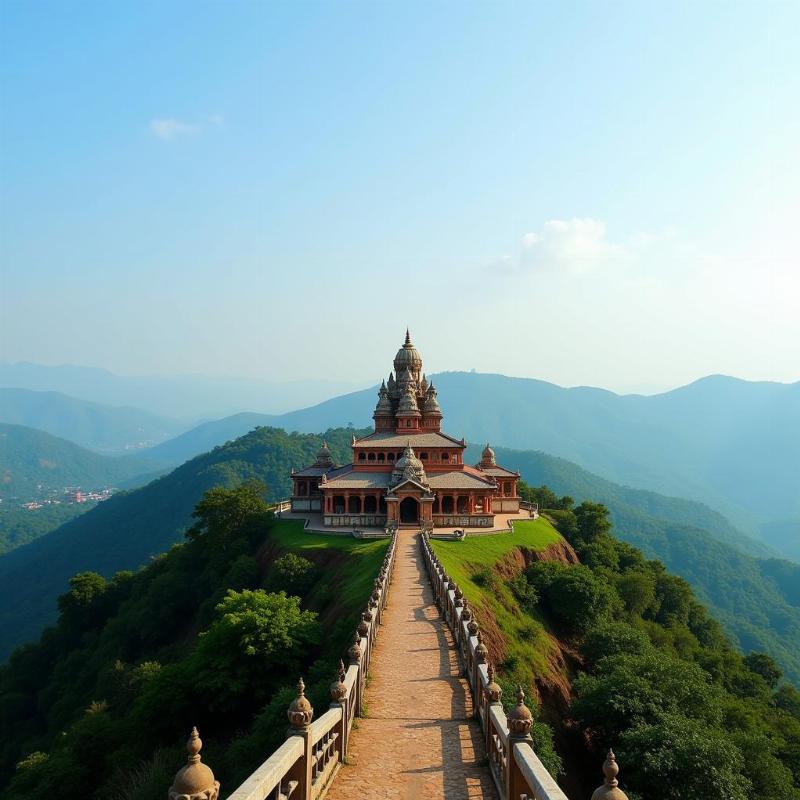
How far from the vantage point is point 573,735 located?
98.3 ft

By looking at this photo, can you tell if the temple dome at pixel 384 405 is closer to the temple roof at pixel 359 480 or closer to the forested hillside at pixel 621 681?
the temple roof at pixel 359 480

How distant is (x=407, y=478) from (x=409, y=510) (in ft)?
9.02

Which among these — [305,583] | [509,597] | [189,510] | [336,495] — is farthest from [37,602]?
[509,597]

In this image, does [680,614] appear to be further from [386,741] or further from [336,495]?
[386,741]

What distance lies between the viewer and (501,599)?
125ft

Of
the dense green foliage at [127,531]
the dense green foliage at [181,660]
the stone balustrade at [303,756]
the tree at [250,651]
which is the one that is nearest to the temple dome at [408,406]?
the dense green foliage at [181,660]

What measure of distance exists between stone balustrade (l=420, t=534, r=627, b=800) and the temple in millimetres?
27488

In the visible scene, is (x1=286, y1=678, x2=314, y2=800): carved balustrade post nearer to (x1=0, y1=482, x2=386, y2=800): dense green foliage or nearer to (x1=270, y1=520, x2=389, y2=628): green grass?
(x1=0, y1=482, x2=386, y2=800): dense green foliage

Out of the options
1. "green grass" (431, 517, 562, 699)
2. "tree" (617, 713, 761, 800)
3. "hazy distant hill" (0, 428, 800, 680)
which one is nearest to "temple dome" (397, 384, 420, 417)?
"green grass" (431, 517, 562, 699)

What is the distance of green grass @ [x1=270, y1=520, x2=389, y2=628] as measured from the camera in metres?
32.2

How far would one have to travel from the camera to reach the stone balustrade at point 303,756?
8375 mm

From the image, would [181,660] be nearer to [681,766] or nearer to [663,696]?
[663,696]

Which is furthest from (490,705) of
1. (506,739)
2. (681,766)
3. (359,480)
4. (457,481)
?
(359,480)

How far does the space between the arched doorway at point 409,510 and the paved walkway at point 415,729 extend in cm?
2497
